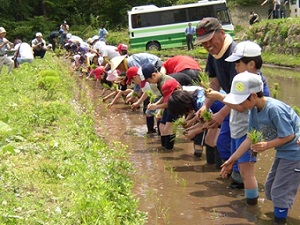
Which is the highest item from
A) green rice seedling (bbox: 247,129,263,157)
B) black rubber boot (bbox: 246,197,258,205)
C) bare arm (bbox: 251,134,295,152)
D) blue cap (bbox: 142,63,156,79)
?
blue cap (bbox: 142,63,156,79)

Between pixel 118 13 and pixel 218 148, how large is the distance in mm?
36314

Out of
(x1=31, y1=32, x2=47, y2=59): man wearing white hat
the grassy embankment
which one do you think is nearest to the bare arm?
the grassy embankment

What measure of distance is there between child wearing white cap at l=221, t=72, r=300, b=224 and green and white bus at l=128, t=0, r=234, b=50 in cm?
2474

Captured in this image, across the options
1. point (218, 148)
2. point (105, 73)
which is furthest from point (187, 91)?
point (105, 73)

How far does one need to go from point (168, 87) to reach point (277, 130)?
2706mm

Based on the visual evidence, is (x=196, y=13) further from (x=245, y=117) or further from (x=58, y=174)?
(x=58, y=174)

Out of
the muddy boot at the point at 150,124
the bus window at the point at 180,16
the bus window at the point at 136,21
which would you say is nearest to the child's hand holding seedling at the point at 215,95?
the muddy boot at the point at 150,124

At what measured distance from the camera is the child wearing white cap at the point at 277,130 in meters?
4.09

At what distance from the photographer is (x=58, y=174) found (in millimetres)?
4914

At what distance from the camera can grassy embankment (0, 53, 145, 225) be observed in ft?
12.3

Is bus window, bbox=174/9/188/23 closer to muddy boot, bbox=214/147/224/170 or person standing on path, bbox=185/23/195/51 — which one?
person standing on path, bbox=185/23/195/51

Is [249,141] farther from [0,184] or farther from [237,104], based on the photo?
[0,184]

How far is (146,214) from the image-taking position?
4.52 m

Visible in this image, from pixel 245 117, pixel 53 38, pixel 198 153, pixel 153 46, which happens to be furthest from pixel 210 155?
pixel 53 38
